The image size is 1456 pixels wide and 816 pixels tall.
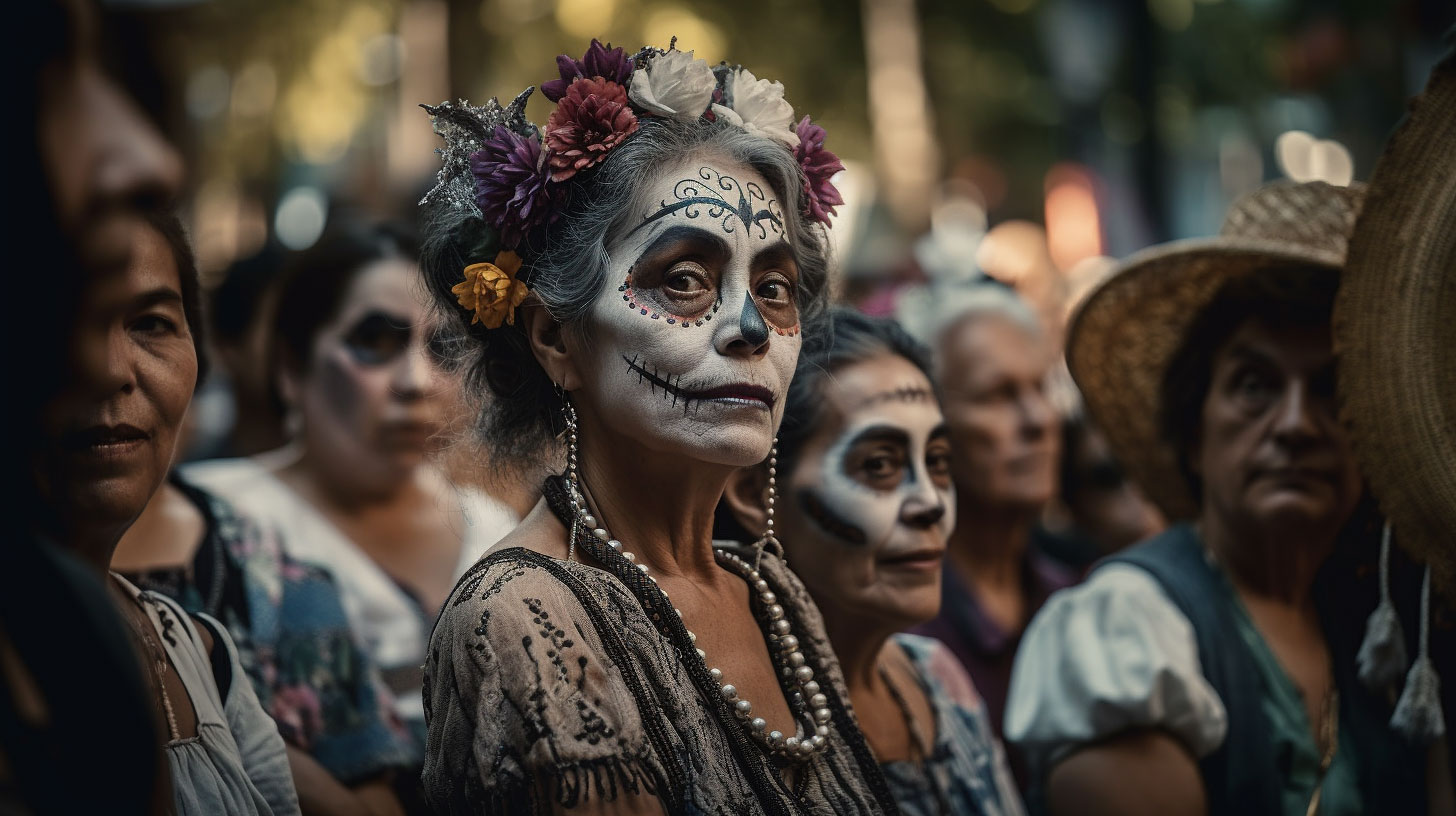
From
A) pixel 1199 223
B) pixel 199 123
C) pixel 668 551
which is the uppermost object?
pixel 199 123

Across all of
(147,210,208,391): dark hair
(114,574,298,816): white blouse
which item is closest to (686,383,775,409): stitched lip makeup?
(147,210,208,391): dark hair

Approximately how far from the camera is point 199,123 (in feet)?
59.7

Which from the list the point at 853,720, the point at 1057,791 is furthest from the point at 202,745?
the point at 1057,791

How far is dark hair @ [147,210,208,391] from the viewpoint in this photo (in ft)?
7.88

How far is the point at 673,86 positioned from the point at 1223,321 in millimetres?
2021

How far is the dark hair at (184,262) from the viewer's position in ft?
7.88

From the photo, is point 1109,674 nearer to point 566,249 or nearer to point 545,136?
point 566,249

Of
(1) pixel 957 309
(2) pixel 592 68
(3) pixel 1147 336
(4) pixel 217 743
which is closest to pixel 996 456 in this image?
(1) pixel 957 309

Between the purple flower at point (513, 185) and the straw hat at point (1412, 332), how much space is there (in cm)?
187

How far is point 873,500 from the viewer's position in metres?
3.15

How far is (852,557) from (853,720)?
519 mm

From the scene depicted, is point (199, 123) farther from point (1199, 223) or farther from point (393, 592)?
point (393, 592)

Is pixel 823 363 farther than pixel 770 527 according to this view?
Yes

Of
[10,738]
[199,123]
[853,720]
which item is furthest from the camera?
[199,123]
